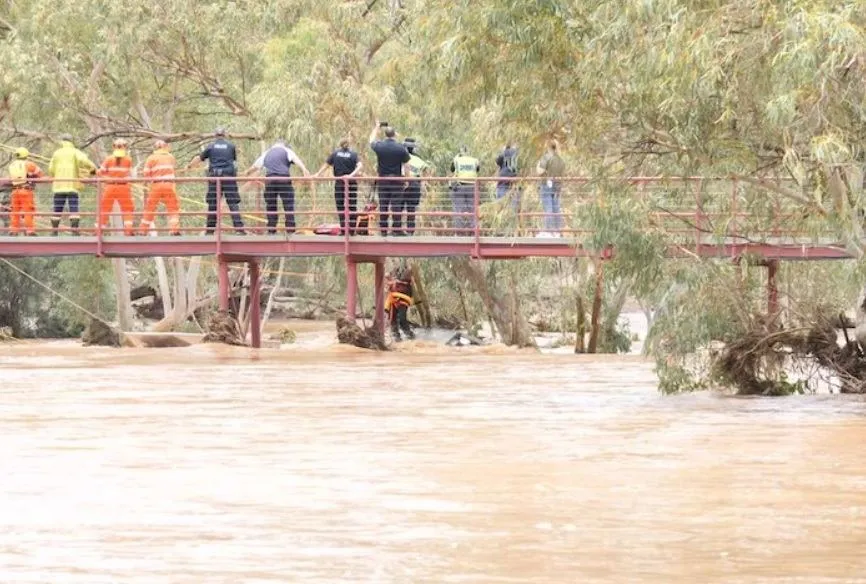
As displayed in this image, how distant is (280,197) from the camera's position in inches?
1065

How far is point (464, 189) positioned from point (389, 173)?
230 cm

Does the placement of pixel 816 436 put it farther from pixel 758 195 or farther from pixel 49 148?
pixel 49 148

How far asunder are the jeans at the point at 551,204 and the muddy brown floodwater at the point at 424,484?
6.56 metres

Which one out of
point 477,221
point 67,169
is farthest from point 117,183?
point 477,221

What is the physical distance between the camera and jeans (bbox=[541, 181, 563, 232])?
86.0ft

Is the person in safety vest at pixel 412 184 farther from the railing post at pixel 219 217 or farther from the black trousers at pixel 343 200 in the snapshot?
the railing post at pixel 219 217

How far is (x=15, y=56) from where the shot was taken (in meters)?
33.2

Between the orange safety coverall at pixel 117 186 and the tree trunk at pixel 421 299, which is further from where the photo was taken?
the tree trunk at pixel 421 299

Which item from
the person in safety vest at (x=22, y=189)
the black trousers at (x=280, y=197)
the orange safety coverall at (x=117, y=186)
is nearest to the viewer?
the black trousers at (x=280, y=197)

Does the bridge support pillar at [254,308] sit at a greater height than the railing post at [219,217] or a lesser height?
lesser

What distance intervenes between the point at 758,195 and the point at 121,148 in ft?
39.3

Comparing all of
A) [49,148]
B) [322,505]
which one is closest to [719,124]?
[322,505]

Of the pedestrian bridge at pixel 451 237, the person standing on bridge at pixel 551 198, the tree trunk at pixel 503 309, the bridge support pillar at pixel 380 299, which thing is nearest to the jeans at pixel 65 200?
the pedestrian bridge at pixel 451 237

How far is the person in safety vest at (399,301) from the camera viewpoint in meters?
32.6
